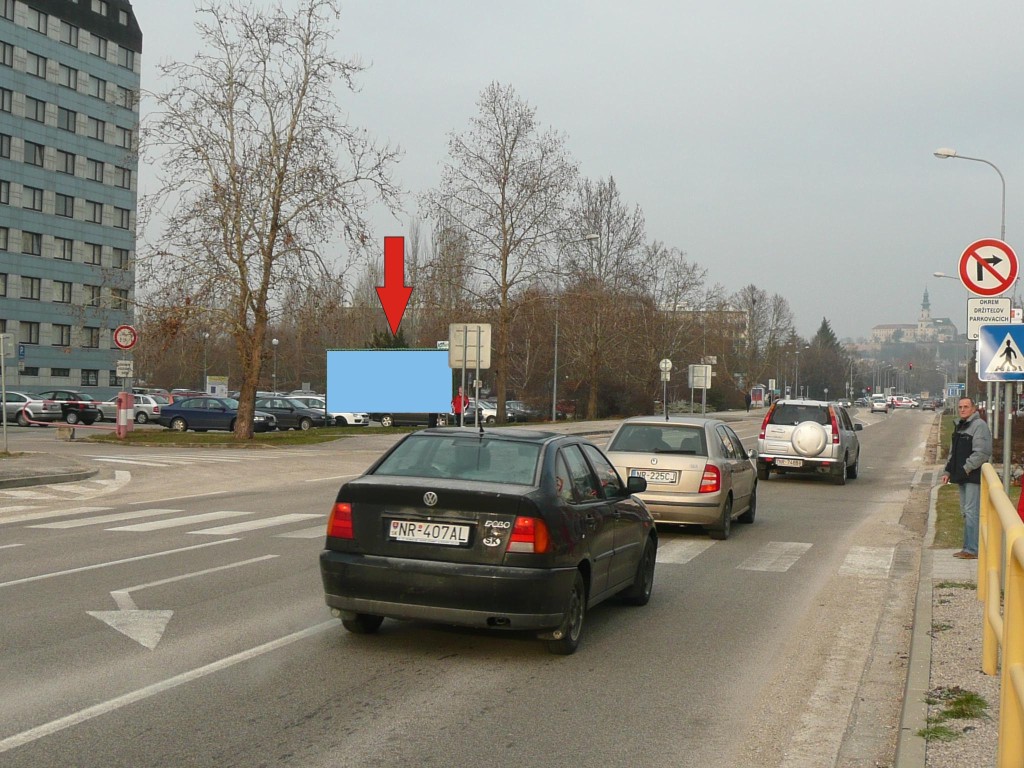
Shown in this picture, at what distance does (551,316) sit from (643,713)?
4998 cm

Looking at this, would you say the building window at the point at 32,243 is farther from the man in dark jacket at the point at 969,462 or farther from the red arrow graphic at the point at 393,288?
the man in dark jacket at the point at 969,462

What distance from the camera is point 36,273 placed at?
77.6 meters

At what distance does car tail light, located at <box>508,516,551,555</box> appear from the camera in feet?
23.2

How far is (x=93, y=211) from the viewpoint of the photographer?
82812 millimetres

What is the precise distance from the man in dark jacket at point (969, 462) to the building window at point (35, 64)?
76.6 metres

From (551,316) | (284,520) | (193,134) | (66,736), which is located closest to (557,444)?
(66,736)

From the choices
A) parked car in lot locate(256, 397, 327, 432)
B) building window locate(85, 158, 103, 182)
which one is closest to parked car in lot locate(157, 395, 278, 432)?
parked car in lot locate(256, 397, 327, 432)

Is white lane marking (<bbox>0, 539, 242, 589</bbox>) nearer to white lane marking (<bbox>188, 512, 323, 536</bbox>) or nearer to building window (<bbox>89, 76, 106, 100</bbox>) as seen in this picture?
white lane marking (<bbox>188, 512, 323, 536</bbox>)

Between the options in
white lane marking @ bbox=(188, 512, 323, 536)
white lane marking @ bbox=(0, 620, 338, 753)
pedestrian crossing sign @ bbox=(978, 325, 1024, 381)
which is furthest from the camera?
white lane marking @ bbox=(188, 512, 323, 536)

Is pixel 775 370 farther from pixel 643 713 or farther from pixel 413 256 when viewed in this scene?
pixel 643 713

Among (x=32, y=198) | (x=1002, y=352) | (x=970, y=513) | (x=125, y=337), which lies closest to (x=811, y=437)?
(x=970, y=513)

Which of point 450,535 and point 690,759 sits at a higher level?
point 450,535

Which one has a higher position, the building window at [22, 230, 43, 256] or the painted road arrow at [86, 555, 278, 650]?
the building window at [22, 230, 43, 256]

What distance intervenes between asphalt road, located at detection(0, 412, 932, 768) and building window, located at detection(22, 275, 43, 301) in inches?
2743
